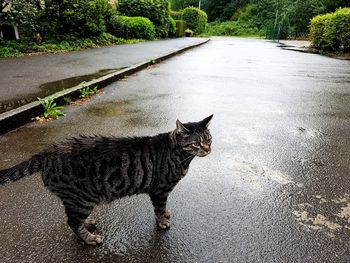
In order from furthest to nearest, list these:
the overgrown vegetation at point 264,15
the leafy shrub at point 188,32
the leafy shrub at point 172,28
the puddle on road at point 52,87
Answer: the overgrown vegetation at point 264,15
the leafy shrub at point 188,32
the leafy shrub at point 172,28
the puddle on road at point 52,87


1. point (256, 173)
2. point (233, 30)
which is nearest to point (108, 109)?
point (256, 173)

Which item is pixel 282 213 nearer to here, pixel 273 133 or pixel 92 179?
pixel 92 179

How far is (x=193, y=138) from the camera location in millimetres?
2666

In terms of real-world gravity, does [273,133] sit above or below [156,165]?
below

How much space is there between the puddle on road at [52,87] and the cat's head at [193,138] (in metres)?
3.51

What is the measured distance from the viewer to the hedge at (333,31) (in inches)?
674

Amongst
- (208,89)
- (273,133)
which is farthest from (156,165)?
(208,89)

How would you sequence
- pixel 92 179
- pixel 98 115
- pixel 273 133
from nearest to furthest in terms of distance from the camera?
pixel 92 179, pixel 273 133, pixel 98 115

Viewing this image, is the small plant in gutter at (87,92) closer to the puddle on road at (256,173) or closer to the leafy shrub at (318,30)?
the puddle on road at (256,173)

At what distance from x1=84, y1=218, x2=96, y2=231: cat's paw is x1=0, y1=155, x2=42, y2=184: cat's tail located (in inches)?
26.1

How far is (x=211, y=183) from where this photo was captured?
3447mm

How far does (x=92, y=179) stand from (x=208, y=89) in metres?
5.95

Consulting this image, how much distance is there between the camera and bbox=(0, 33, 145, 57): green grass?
1176 cm

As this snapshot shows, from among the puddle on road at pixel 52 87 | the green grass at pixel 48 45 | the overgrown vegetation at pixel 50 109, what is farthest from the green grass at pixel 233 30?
the overgrown vegetation at pixel 50 109
